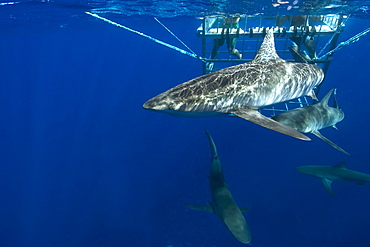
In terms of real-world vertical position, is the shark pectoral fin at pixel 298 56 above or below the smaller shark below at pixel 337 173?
above

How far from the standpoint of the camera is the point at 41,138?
1155 inches

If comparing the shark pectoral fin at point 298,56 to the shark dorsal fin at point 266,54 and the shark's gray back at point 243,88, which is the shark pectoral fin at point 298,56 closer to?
the shark's gray back at point 243,88

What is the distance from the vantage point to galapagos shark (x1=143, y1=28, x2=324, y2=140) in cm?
433

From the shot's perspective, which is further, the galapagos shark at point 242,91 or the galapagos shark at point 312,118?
the galapagos shark at point 312,118

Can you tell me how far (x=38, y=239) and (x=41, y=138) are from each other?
17.9 m

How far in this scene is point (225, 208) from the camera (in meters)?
6.07

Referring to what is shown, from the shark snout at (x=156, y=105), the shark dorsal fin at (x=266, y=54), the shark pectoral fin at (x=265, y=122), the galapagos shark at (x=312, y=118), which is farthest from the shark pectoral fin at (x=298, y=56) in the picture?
the shark snout at (x=156, y=105)

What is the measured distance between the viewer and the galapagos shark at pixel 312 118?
5279 mm

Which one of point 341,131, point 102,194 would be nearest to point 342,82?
point 341,131

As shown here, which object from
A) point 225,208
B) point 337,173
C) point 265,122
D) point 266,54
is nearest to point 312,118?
point 266,54

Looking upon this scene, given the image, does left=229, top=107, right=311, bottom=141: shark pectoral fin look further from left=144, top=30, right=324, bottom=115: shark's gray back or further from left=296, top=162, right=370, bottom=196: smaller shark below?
left=296, top=162, right=370, bottom=196: smaller shark below

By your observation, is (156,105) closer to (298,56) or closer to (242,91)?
(242,91)

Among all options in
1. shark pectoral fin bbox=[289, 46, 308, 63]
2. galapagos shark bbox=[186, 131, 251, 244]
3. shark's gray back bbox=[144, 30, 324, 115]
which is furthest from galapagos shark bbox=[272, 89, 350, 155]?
galapagos shark bbox=[186, 131, 251, 244]

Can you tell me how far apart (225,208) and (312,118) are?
3253 millimetres
